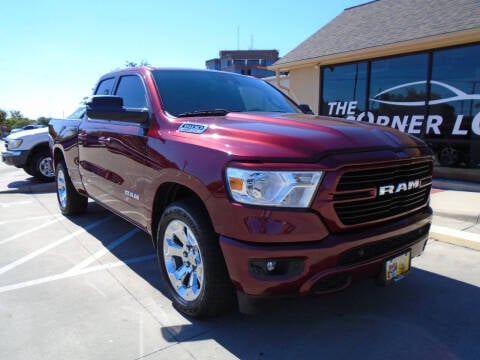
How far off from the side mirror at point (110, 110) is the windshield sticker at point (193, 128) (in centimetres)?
49

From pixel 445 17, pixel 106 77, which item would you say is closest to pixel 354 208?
pixel 106 77

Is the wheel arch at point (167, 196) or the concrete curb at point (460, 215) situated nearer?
the wheel arch at point (167, 196)

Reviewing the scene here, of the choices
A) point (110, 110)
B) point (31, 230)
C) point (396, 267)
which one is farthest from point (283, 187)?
point (31, 230)

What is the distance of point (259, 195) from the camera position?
7.44 feet

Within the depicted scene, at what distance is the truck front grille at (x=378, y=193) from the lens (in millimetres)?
2357

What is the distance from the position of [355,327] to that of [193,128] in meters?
1.82

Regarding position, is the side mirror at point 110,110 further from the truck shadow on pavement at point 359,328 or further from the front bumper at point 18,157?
the front bumper at point 18,157

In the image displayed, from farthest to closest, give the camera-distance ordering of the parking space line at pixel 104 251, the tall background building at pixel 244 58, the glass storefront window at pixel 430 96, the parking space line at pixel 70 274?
the tall background building at pixel 244 58, the glass storefront window at pixel 430 96, the parking space line at pixel 104 251, the parking space line at pixel 70 274

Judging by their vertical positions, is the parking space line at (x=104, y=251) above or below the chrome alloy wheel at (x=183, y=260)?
below

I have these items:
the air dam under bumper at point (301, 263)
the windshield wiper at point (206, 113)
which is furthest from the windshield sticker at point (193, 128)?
the air dam under bumper at point (301, 263)

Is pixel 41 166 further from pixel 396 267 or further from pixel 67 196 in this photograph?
pixel 396 267

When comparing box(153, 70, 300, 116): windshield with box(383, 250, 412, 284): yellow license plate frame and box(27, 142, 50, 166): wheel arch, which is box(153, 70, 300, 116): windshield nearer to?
box(383, 250, 412, 284): yellow license plate frame

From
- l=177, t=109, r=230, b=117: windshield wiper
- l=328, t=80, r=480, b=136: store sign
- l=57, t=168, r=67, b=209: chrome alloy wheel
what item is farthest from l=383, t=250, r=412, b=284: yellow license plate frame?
l=328, t=80, r=480, b=136: store sign

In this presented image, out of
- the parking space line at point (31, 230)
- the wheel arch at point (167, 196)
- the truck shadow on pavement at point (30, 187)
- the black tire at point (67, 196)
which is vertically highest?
the wheel arch at point (167, 196)
